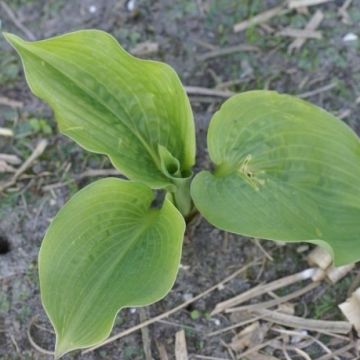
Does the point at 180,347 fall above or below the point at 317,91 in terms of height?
below

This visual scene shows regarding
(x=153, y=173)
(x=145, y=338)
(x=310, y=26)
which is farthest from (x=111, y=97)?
(x=310, y=26)

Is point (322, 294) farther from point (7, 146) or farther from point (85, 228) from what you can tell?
point (7, 146)

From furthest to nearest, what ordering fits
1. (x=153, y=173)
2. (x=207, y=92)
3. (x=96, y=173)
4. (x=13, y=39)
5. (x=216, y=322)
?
1. (x=207, y=92)
2. (x=96, y=173)
3. (x=216, y=322)
4. (x=153, y=173)
5. (x=13, y=39)

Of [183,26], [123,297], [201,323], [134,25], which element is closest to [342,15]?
[183,26]

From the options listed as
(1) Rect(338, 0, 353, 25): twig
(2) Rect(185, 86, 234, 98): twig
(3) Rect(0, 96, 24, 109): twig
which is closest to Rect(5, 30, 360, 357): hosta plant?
(2) Rect(185, 86, 234, 98): twig

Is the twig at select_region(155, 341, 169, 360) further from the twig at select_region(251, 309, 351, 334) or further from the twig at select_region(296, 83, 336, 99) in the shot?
the twig at select_region(296, 83, 336, 99)

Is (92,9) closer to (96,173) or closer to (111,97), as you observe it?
(96,173)
